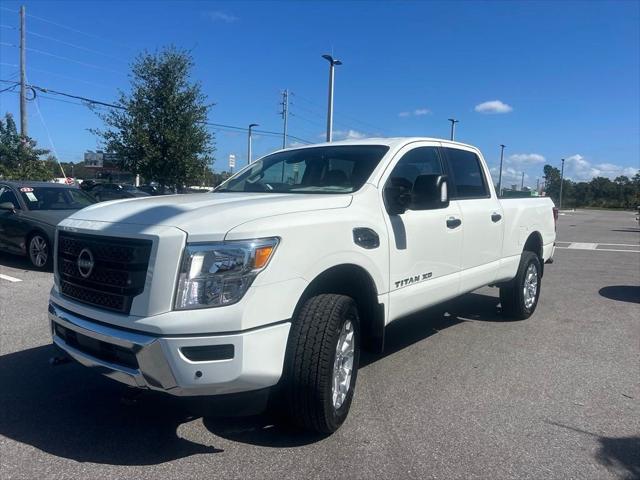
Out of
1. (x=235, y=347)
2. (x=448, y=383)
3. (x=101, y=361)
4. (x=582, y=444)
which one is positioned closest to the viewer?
(x=235, y=347)

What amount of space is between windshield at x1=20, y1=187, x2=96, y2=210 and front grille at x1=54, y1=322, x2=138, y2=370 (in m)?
7.21

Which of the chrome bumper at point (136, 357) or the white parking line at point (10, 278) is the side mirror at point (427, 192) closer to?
the chrome bumper at point (136, 357)

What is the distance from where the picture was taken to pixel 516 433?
3617 mm

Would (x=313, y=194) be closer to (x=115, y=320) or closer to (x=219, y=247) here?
(x=219, y=247)

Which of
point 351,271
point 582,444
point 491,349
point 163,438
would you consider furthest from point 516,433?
point 163,438

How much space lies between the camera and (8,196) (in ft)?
32.7

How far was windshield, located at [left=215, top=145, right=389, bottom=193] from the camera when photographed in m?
4.36

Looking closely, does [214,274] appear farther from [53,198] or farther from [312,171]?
[53,198]

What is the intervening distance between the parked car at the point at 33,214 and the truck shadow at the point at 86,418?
5159mm

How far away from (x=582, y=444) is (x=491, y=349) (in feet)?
6.58

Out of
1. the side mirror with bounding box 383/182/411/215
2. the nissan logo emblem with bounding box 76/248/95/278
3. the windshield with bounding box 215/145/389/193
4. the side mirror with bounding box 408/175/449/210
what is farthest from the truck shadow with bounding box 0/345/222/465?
the side mirror with bounding box 408/175/449/210

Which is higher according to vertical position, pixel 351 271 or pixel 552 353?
pixel 351 271

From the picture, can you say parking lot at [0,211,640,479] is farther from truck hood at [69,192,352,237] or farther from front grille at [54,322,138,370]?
truck hood at [69,192,352,237]

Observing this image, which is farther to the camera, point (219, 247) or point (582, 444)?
point (582, 444)
